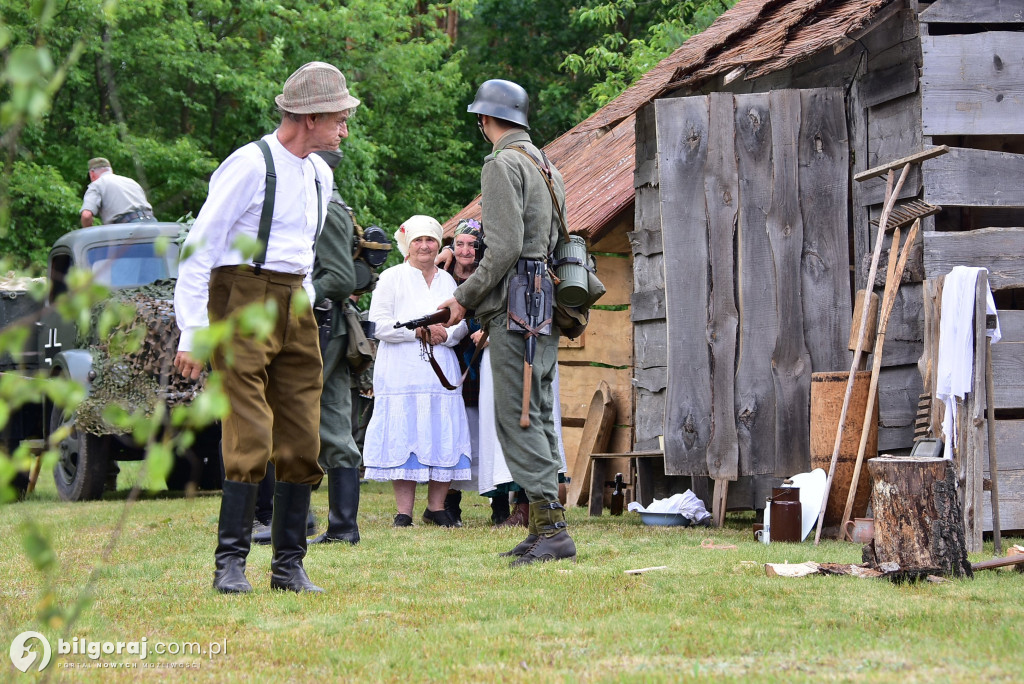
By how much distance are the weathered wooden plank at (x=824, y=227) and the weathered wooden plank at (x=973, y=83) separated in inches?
27.1

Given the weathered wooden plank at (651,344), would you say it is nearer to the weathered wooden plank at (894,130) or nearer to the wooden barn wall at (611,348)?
Result: the wooden barn wall at (611,348)

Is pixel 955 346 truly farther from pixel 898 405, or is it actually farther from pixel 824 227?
pixel 824 227

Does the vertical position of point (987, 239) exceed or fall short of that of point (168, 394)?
it exceeds it

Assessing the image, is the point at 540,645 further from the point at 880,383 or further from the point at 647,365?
the point at 647,365

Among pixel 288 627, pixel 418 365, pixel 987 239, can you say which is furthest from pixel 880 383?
pixel 288 627

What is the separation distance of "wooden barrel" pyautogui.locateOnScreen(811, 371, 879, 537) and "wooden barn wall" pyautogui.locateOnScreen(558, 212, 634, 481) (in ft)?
10.1

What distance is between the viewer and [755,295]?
722 cm

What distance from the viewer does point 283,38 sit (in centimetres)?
1867

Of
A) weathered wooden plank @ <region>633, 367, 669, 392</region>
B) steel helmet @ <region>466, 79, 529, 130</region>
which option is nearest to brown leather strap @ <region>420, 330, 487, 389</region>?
weathered wooden plank @ <region>633, 367, 669, 392</region>

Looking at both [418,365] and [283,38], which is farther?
[283,38]

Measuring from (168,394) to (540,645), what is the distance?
Answer: 5.95 meters

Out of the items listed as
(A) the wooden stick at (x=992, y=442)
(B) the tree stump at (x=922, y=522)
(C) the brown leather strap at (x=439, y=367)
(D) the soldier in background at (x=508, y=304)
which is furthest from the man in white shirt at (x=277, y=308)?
(A) the wooden stick at (x=992, y=442)

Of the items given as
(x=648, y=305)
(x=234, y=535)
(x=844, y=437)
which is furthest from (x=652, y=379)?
(x=234, y=535)

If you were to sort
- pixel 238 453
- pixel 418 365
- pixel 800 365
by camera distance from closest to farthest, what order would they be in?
pixel 238 453, pixel 800 365, pixel 418 365
